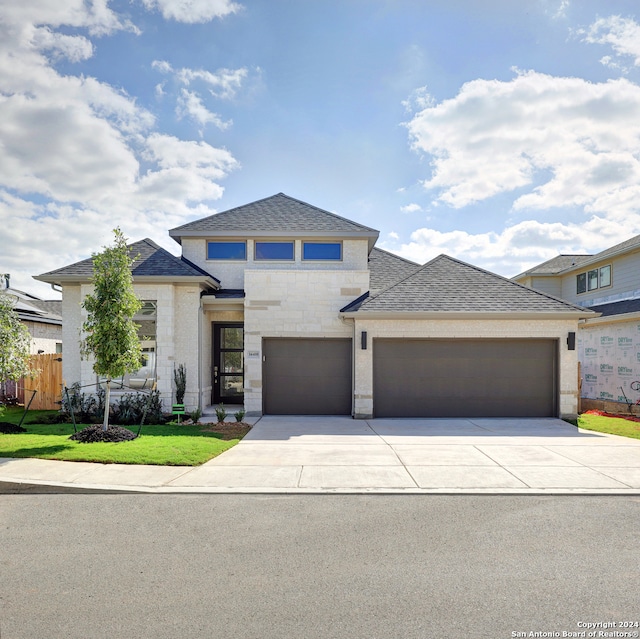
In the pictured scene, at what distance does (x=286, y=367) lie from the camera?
14.0 m

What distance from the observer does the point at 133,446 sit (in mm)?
8922

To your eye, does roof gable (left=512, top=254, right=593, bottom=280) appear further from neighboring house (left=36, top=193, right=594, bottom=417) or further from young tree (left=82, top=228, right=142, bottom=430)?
young tree (left=82, top=228, right=142, bottom=430)

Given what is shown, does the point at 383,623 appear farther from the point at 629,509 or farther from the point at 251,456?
the point at 251,456

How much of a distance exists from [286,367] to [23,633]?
424 inches

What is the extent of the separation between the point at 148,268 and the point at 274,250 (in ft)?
14.2

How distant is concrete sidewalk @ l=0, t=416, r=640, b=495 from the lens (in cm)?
669

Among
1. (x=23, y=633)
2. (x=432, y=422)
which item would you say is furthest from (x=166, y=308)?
(x=23, y=633)

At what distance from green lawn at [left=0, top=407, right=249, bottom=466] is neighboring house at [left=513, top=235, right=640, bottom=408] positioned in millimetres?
13646

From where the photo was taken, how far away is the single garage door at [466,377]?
13461 mm

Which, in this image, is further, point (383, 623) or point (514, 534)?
point (514, 534)

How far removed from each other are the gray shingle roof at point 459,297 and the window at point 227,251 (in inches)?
186

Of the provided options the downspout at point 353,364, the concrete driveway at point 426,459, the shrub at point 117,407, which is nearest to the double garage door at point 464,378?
the downspout at point 353,364

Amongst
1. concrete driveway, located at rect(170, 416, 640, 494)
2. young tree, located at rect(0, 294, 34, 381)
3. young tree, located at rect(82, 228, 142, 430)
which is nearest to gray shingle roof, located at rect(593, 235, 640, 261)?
concrete driveway, located at rect(170, 416, 640, 494)

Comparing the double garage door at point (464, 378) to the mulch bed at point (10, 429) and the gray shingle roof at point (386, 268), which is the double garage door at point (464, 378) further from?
the mulch bed at point (10, 429)
